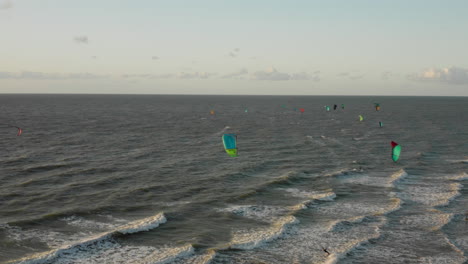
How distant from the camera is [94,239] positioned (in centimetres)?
2422

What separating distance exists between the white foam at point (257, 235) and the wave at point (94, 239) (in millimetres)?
5727

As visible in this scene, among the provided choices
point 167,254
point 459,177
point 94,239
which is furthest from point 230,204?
point 459,177

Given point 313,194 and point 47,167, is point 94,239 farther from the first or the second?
point 47,167

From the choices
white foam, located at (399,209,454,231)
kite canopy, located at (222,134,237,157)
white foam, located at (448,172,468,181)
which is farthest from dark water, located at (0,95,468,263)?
kite canopy, located at (222,134,237,157)

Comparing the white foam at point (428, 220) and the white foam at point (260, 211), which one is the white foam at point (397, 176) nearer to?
the white foam at point (428, 220)

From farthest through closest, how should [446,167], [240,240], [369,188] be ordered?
[446,167]
[369,188]
[240,240]

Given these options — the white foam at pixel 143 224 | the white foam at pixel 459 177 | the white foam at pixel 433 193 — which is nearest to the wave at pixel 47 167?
the white foam at pixel 143 224

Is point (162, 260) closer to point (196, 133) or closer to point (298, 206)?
point (298, 206)

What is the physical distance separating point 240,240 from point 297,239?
3501 millimetres

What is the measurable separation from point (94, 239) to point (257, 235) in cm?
970

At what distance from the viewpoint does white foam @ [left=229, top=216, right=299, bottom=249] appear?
24355mm

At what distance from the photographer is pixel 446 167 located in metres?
46.7

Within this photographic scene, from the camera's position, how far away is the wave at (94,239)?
→ 21.7 meters

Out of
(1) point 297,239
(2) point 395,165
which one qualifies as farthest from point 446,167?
(1) point 297,239
